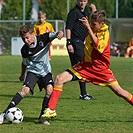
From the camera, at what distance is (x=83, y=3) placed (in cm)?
1203

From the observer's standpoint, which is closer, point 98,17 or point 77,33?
point 98,17

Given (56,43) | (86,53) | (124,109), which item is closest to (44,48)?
(86,53)

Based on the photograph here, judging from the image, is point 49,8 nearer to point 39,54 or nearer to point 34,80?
point 39,54

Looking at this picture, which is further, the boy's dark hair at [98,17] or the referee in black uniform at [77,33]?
the referee in black uniform at [77,33]

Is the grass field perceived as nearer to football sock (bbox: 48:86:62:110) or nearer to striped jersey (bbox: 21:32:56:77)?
football sock (bbox: 48:86:62:110)

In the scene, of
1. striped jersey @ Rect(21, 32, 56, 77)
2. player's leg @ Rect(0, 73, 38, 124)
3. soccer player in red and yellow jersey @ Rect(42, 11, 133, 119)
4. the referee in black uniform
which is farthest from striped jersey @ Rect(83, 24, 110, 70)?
the referee in black uniform

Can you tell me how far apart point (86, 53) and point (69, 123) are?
1133mm

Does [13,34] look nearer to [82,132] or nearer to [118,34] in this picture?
[118,34]

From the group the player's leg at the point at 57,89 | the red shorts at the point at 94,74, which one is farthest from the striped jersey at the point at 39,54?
the red shorts at the point at 94,74

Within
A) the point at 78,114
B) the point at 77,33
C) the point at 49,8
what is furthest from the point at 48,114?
the point at 49,8

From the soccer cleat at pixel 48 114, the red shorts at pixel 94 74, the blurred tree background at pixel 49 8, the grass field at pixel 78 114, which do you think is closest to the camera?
the grass field at pixel 78 114

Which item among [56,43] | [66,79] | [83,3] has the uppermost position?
[83,3]

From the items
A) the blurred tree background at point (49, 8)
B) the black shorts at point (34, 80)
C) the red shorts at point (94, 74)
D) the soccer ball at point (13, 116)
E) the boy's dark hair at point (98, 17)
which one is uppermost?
the boy's dark hair at point (98, 17)

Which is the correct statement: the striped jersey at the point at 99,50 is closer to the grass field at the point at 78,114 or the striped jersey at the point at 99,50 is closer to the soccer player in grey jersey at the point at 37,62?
the soccer player in grey jersey at the point at 37,62
